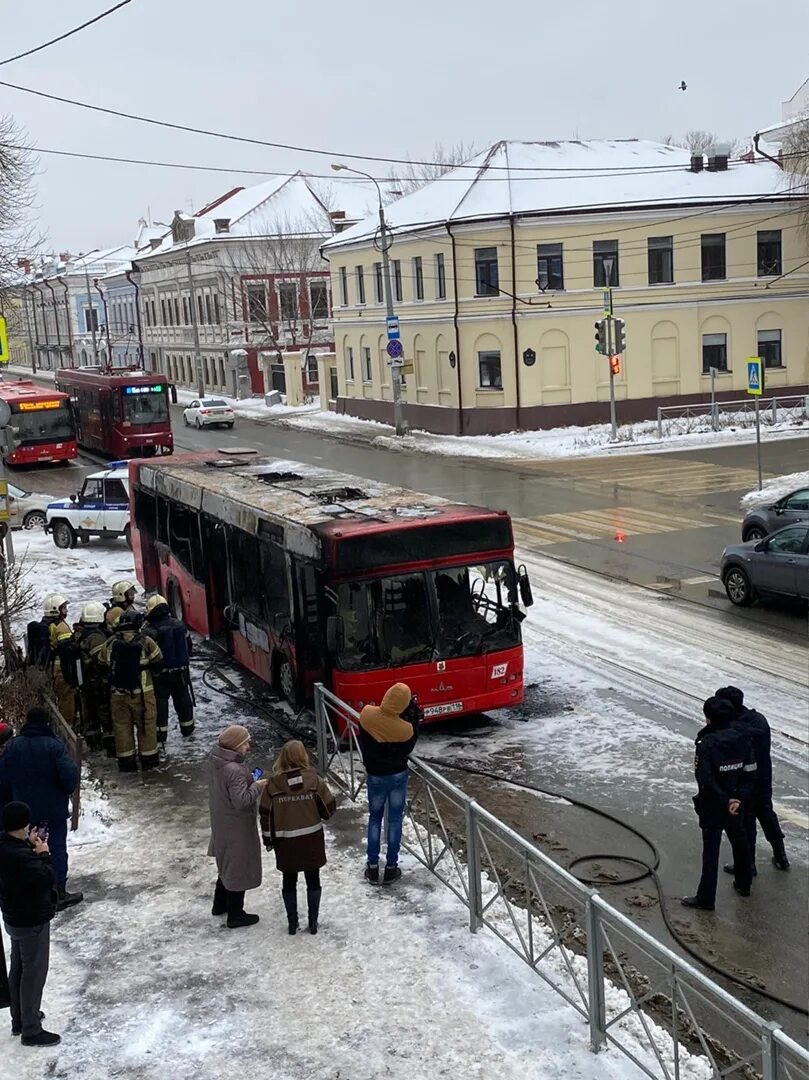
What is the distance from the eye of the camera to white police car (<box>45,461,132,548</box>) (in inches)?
1054

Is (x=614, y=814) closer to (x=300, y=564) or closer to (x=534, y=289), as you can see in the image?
(x=300, y=564)

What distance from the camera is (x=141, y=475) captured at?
2066 cm

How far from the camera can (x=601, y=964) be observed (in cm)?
666

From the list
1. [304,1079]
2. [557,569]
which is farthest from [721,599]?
[304,1079]

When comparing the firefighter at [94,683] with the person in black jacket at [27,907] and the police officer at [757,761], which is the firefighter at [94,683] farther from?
the police officer at [757,761]

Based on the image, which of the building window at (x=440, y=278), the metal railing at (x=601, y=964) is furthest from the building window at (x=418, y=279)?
the metal railing at (x=601, y=964)

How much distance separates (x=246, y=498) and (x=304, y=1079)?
976 cm

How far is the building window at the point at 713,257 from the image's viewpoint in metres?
46.7

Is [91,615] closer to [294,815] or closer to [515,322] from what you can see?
[294,815]

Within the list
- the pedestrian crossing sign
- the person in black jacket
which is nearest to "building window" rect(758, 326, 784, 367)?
the pedestrian crossing sign

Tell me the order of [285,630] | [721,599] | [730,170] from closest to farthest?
[285,630] < [721,599] < [730,170]

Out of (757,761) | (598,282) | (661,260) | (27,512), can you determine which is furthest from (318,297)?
(757,761)

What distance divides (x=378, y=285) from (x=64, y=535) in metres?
30.0

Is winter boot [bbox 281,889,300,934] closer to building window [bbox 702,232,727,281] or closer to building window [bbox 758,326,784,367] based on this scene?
building window [bbox 702,232,727,281]
